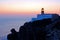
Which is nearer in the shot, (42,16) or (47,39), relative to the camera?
(47,39)

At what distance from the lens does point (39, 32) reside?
3203 centimetres

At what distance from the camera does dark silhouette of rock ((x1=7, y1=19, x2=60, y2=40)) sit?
3117cm

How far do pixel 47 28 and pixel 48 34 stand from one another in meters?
0.84

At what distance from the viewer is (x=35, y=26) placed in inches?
1341

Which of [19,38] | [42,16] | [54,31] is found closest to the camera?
[54,31]

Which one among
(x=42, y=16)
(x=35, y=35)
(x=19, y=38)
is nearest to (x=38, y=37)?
(x=35, y=35)

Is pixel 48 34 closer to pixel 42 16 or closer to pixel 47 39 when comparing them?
pixel 47 39

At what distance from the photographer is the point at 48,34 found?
31.5 m

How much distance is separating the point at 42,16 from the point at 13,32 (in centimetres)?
764

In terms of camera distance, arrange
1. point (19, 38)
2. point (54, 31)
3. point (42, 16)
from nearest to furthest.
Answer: point (54, 31), point (19, 38), point (42, 16)

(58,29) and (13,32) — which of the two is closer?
(58,29)

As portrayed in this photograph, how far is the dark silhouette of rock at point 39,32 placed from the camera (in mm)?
31172

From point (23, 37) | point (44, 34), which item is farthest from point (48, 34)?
point (23, 37)

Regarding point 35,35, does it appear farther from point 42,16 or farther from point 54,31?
point 42,16
